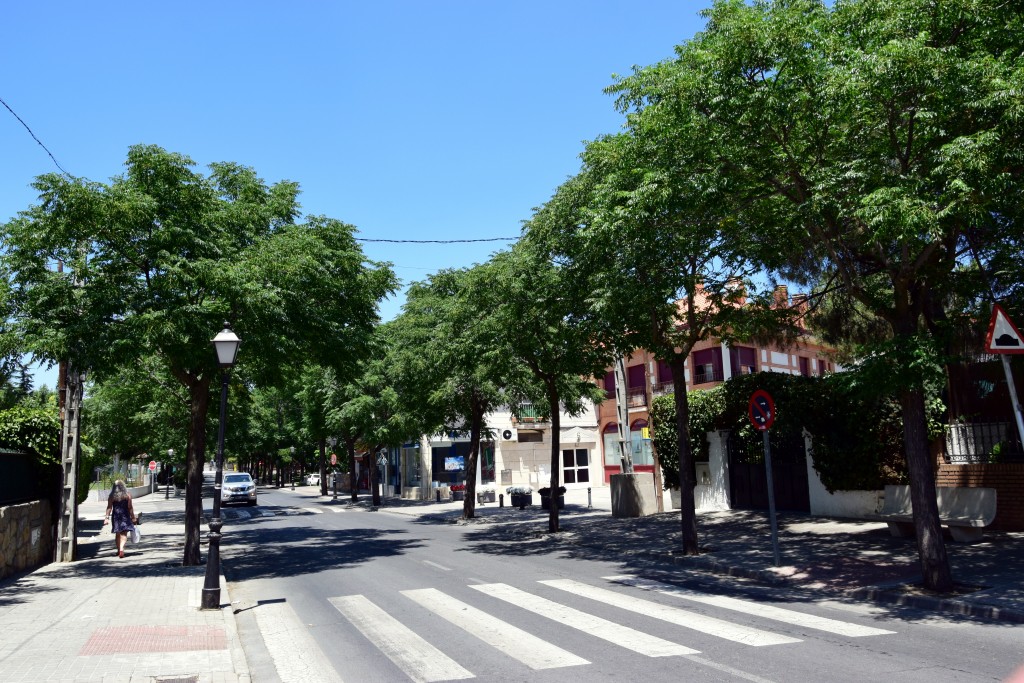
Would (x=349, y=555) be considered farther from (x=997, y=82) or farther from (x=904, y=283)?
(x=997, y=82)

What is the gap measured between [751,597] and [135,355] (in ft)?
36.5

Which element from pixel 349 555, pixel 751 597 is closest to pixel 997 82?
pixel 751 597

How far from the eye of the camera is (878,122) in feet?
34.7

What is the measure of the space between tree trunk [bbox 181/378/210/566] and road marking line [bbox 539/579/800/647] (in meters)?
7.58

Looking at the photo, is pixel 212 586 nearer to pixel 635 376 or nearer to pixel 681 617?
pixel 681 617

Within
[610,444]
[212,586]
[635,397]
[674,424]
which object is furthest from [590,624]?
[610,444]

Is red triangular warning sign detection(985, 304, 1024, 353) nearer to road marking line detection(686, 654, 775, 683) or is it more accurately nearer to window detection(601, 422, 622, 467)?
road marking line detection(686, 654, 775, 683)

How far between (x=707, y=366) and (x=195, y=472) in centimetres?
2800

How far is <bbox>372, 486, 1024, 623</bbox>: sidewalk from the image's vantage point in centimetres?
1018

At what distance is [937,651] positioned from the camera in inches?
292

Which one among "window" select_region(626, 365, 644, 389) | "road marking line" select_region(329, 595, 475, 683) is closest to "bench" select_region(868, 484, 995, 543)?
"road marking line" select_region(329, 595, 475, 683)

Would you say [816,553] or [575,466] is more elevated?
[575,466]

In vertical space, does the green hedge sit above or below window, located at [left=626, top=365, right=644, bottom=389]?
below

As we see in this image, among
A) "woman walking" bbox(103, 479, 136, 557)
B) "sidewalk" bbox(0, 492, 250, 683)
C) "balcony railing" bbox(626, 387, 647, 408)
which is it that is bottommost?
"sidewalk" bbox(0, 492, 250, 683)
